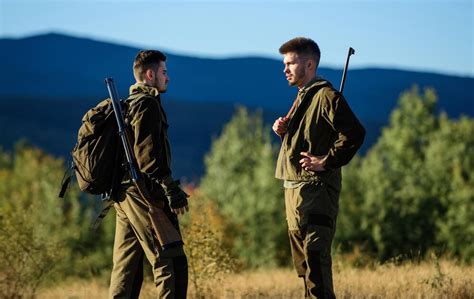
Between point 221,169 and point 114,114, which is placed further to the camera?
point 221,169

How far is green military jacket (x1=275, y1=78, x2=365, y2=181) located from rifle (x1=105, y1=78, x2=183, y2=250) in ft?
3.14

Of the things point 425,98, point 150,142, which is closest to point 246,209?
point 425,98

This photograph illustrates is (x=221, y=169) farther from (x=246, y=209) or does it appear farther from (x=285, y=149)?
(x=285, y=149)

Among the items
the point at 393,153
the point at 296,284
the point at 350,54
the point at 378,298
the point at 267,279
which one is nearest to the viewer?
the point at 350,54

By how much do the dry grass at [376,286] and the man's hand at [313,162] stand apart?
2163 mm

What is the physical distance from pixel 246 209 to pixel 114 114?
232 feet

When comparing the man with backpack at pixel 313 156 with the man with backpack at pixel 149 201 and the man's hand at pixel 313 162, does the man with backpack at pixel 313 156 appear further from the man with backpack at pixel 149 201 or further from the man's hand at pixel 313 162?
the man with backpack at pixel 149 201

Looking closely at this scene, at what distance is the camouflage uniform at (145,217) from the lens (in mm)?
6699

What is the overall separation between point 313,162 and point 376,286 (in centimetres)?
293

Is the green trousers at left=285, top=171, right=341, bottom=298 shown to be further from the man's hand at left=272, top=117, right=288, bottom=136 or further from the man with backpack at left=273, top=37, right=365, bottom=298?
the man's hand at left=272, top=117, right=288, bottom=136

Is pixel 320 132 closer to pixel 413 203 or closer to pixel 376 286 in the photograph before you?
pixel 376 286

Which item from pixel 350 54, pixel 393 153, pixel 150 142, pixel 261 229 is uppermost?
pixel 350 54

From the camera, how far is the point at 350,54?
Result: 23.8ft

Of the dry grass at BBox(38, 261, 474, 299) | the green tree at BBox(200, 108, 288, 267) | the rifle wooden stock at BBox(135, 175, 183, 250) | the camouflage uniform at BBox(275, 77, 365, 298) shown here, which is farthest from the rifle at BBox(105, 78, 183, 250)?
the green tree at BBox(200, 108, 288, 267)
